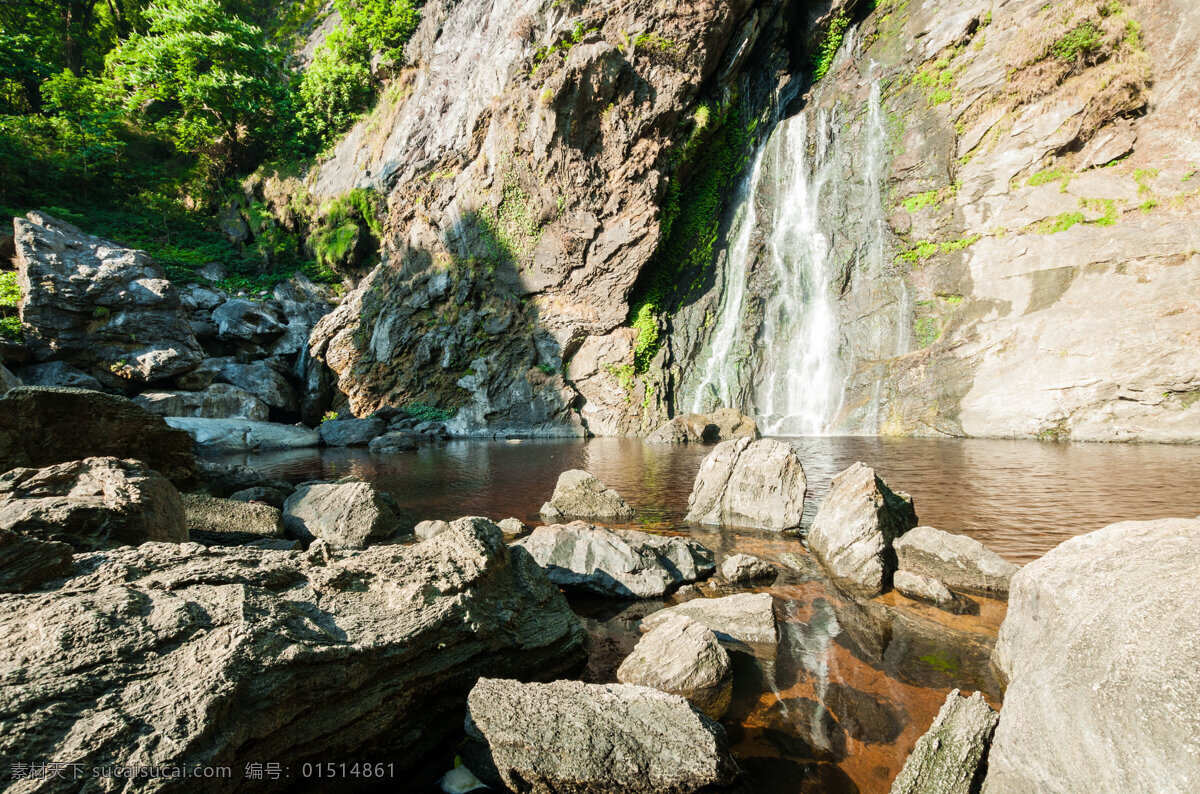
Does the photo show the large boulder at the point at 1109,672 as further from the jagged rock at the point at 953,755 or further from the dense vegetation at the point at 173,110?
the dense vegetation at the point at 173,110

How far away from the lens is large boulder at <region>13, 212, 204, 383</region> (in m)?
19.9

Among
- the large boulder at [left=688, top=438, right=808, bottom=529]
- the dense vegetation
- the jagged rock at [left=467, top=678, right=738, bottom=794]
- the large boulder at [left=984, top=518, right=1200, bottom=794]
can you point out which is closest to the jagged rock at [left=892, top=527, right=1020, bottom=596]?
the large boulder at [left=688, top=438, right=808, bottom=529]

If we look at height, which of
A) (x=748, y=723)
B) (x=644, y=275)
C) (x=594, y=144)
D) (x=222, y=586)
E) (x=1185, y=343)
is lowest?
(x=748, y=723)

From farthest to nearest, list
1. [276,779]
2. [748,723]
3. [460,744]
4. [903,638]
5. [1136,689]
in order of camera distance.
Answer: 1. [903,638]
2. [748,723]
3. [460,744]
4. [276,779]
5. [1136,689]

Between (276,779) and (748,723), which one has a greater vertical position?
(276,779)

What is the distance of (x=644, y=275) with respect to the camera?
87.8 feet

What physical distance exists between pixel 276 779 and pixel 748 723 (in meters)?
3.01

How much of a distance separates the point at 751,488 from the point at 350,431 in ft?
74.1

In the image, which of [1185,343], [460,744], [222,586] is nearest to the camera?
[222,586]

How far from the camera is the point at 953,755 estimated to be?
9.07 feet

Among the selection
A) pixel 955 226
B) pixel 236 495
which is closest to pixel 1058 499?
pixel 236 495

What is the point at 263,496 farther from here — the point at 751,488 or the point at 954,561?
the point at 954,561

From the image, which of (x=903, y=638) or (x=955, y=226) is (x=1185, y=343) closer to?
(x=955, y=226)

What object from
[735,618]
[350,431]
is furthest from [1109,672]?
[350,431]
